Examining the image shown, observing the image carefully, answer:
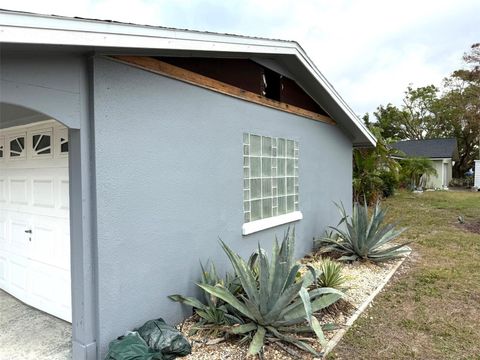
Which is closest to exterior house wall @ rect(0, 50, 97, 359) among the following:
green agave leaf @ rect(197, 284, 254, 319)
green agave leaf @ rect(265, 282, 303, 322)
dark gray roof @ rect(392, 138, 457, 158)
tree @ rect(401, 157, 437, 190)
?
green agave leaf @ rect(197, 284, 254, 319)

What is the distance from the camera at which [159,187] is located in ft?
13.3

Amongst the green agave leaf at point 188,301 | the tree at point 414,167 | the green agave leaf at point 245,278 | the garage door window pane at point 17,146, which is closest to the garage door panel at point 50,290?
the green agave leaf at point 188,301

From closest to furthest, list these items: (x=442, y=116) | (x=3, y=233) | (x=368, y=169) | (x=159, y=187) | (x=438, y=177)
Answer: (x=159, y=187)
(x=3, y=233)
(x=368, y=169)
(x=438, y=177)
(x=442, y=116)

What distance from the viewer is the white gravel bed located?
3.68m

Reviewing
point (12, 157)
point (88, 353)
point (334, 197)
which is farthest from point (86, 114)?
point (334, 197)

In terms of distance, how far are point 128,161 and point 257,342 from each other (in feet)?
7.84

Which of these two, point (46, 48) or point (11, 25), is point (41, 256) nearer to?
point (46, 48)

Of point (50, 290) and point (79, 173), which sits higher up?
point (79, 173)

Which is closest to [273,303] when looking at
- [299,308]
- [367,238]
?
[299,308]

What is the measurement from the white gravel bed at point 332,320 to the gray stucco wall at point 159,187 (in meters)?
0.57

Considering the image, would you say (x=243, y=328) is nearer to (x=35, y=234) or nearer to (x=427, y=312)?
(x=427, y=312)

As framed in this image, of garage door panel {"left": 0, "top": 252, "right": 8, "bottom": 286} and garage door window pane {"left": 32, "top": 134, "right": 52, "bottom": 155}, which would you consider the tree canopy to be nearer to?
garage door window pane {"left": 32, "top": 134, "right": 52, "bottom": 155}

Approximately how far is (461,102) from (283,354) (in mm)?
33486

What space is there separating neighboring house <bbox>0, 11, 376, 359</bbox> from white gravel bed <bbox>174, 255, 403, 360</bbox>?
58 cm
